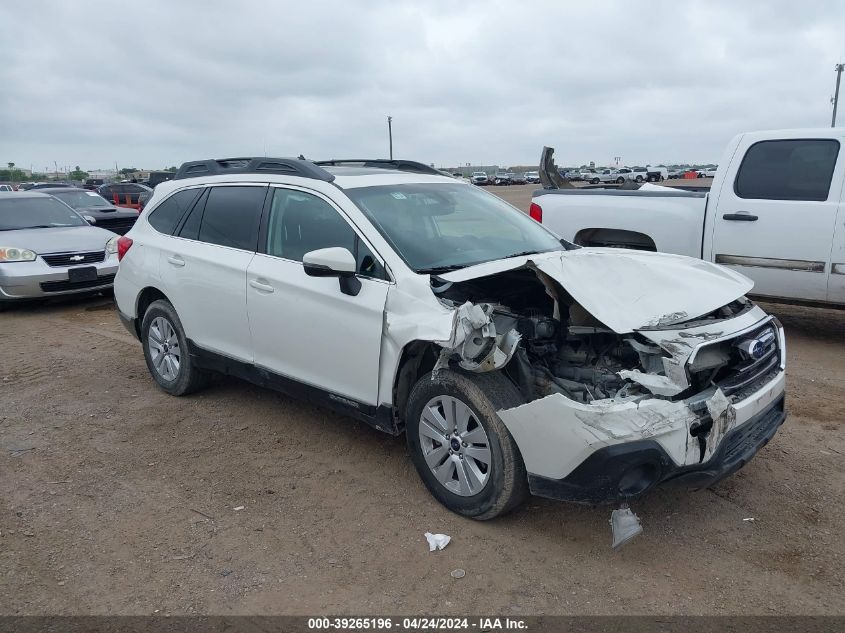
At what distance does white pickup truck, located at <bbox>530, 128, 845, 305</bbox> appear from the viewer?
6203 millimetres

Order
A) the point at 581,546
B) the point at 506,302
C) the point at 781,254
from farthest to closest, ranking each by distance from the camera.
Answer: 1. the point at 781,254
2. the point at 506,302
3. the point at 581,546

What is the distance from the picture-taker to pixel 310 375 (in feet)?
13.8

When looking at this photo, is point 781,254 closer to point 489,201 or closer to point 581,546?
point 489,201

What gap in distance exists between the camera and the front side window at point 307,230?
395 cm

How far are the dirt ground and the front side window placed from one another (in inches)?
50.4

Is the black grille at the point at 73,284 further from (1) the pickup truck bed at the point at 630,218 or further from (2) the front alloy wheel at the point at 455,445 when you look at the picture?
(2) the front alloy wheel at the point at 455,445

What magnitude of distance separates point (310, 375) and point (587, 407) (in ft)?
6.17

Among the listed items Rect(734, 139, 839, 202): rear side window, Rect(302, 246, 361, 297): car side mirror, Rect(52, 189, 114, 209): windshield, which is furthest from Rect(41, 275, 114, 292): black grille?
Rect(734, 139, 839, 202): rear side window

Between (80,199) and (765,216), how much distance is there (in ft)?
46.7

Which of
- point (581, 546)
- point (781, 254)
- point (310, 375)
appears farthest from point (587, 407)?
point (781, 254)

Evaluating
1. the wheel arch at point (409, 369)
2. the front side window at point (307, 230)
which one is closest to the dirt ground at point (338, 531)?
the wheel arch at point (409, 369)

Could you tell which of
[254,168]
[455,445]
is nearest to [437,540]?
[455,445]

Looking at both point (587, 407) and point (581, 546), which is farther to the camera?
point (581, 546)

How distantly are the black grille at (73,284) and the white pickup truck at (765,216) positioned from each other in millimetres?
6546
